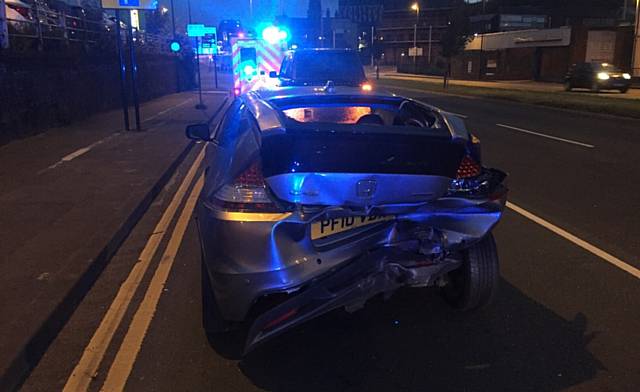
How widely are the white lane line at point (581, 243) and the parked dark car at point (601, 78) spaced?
28780 mm

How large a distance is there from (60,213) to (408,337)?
4661 mm

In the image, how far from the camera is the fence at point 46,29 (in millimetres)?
14234

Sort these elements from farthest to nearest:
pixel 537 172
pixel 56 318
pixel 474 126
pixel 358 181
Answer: pixel 474 126 → pixel 537 172 → pixel 56 318 → pixel 358 181

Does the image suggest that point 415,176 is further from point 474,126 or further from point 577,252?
point 474,126

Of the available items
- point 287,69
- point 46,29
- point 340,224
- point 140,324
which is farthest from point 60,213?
point 46,29

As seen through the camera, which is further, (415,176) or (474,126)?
(474,126)

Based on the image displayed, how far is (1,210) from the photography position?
7215mm

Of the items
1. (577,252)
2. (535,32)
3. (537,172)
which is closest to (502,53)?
(535,32)

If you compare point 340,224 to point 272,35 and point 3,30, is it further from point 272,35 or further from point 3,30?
point 272,35

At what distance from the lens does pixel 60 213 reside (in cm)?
711

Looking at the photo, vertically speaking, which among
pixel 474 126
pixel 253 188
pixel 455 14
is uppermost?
pixel 455 14

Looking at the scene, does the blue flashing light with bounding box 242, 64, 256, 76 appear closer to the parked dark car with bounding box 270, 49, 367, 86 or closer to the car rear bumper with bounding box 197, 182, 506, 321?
the parked dark car with bounding box 270, 49, 367, 86

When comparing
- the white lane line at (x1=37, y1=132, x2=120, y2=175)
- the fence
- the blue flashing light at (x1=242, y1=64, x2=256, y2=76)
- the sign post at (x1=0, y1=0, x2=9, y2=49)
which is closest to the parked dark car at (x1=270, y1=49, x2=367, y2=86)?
the white lane line at (x1=37, y1=132, x2=120, y2=175)

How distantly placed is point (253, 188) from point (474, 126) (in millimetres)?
14305
